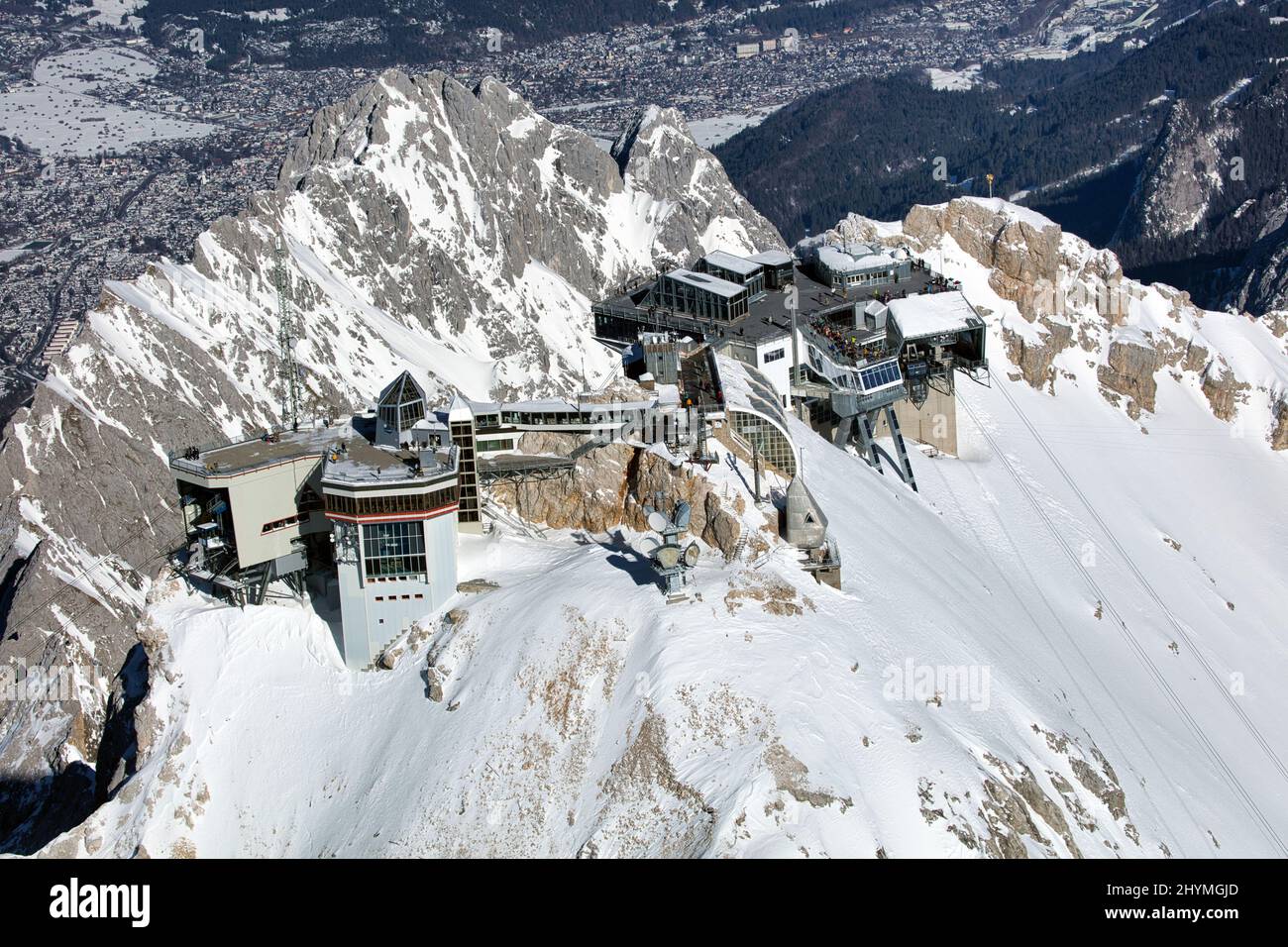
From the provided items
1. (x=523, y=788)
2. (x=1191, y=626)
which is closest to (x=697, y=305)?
(x=1191, y=626)

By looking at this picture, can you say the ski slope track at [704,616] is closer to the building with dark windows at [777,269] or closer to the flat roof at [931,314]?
the flat roof at [931,314]

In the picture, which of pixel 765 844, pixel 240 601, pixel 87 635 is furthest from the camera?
pixel 87 635

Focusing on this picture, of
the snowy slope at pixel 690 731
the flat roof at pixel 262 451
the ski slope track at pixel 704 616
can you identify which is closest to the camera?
the snowy slope at pixel 690 731

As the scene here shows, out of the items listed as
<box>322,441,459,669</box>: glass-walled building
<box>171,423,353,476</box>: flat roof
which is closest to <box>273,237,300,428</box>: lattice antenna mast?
<box>171,423,353,476</box>: flat roof

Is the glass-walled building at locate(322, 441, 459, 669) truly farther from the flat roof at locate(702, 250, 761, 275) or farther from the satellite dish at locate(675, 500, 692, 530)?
the flat roof at locate(702, 250, 761, 275)

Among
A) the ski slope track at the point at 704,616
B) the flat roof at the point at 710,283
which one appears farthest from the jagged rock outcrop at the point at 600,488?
the flat roof at the point at 710,283
